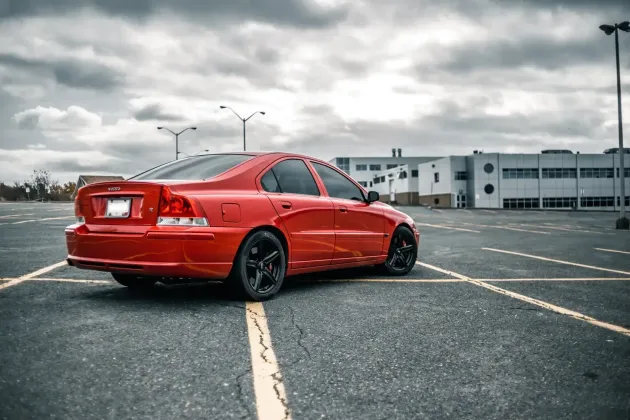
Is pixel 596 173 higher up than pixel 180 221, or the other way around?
pixel 596 173

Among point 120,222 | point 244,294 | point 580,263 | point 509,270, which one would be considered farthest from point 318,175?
point 580,263

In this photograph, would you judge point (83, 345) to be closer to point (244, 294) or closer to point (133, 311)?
point (133, 311)

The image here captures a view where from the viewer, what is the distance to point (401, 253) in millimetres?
7055

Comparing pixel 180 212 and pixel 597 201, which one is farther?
pixel 597 201

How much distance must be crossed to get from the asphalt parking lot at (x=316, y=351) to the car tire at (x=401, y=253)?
0.83m

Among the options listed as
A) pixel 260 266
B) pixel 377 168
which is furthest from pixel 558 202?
pixel 260 266

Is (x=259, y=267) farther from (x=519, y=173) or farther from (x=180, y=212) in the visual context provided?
(x=519, y=173)

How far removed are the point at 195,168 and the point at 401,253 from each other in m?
3.16

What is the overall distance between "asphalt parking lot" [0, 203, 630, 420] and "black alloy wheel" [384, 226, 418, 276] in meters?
0.85

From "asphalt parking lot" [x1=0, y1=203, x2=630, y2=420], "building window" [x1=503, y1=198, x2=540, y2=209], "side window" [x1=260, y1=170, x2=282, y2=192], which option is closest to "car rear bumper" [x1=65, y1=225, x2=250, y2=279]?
"asphalt parking lot" [x1=0, y1=203, x2=630, y2=420]

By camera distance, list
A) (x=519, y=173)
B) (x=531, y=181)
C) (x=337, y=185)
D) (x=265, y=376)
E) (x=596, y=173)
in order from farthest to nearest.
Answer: (x=596, y=173) < (x=531, y=181) < (x=519, y=173) < (x=337, y=185) < (x=265, y=376)

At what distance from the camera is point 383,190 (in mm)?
104875

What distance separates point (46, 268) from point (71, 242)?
7.45 feet

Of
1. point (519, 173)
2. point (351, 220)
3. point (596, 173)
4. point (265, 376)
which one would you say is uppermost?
point (519, 173)
